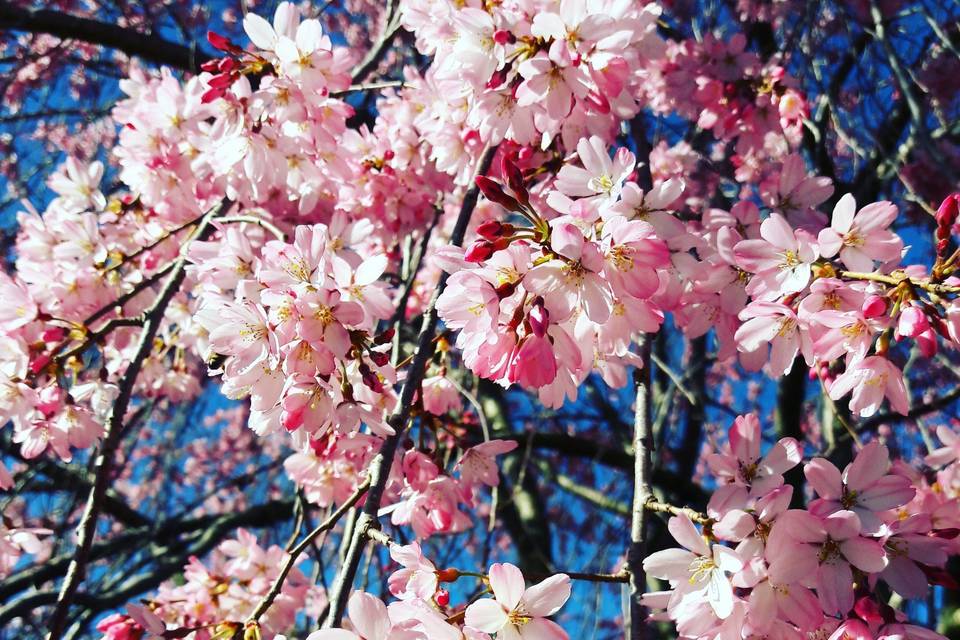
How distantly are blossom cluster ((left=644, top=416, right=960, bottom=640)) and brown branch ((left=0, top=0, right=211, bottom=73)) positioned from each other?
242cm

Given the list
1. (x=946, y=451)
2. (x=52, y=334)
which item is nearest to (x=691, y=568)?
(x=946, y=451)

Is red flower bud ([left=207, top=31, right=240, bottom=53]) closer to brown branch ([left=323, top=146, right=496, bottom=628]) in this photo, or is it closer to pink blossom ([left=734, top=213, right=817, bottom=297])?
brown branch ([left=323, top=146, right=496, bottom=628])

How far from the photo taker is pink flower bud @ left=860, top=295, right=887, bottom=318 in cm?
99

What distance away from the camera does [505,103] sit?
142 cm

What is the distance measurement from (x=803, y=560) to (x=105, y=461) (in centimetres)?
128

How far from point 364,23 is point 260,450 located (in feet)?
12.2

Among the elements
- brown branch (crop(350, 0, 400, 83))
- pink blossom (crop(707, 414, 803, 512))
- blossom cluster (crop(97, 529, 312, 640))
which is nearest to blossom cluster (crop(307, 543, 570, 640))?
pink blossom (crop(707, 414, 803, 512))

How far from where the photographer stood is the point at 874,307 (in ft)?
3.26

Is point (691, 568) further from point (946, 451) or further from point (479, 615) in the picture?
point (946, 451)

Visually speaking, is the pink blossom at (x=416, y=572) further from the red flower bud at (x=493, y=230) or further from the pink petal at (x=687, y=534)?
the red flower bud at (x=493, y=230)

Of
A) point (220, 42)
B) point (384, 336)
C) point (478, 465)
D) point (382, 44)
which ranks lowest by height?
point (478, 465)

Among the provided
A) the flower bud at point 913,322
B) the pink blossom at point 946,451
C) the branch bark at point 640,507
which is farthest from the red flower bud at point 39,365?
the pink blossom at point 946,451

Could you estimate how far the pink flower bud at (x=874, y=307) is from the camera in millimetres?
993

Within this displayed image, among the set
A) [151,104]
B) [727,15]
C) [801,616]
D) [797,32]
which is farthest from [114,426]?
[727,15]
